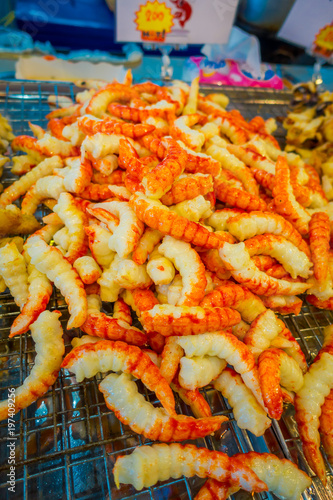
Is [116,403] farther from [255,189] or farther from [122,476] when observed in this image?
[255,189]

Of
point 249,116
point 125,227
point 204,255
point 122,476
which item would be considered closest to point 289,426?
point 122,476

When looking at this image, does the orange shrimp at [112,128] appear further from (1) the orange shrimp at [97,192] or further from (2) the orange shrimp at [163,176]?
(2) the orange shrimp at [163,176]

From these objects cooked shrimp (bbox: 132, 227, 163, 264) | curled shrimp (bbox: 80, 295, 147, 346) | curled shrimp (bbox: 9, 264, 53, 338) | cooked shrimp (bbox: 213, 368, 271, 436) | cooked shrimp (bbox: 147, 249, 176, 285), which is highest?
cooked shrimp (bbox: 132, 227, 163, 264)

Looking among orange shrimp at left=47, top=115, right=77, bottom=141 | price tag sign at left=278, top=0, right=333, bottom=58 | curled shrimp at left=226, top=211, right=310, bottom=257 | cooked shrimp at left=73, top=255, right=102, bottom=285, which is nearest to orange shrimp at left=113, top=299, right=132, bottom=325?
cooked shrimp at left=73, top=255, right=102, bottom=285

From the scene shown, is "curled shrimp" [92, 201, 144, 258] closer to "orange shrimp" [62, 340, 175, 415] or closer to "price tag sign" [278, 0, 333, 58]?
"orange shrimp" [62, 340, 175, 415]

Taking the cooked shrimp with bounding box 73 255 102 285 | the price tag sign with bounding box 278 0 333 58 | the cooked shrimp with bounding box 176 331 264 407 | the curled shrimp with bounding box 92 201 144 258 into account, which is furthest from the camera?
the price tag sign with bounding box 278 0 333 58

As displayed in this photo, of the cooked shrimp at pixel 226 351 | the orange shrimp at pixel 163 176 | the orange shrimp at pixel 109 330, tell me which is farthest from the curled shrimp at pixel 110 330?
the orange shrimp at pixel 163 176
